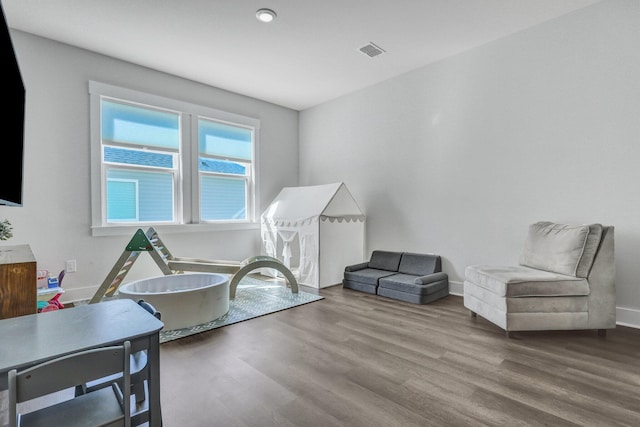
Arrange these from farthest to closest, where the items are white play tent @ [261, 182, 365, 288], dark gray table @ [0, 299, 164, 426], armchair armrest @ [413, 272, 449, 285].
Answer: white play tent @ [261, 182, 365, 288], armchair armrest @ [413, 272, 449, 285], dark gray table @ [0, 299, 164, 426]

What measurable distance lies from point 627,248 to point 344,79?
3.81m

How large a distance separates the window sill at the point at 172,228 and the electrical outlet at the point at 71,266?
364 mm

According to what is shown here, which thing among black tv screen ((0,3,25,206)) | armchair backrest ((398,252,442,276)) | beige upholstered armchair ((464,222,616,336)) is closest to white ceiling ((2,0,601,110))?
black tv screen ((0,3,25,206))

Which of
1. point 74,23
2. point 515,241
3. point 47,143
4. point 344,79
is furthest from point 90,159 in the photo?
point 515,241

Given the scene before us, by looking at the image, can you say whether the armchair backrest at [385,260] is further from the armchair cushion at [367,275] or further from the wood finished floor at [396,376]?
the wood finished floor at [396,376]

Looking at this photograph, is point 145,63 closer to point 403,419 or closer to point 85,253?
point 85,253

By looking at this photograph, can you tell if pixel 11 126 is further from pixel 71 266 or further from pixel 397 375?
pixel 397 375

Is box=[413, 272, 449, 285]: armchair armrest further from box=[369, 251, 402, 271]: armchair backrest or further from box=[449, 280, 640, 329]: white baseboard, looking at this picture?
box=[449, 280, 640, 329]: white baseboard

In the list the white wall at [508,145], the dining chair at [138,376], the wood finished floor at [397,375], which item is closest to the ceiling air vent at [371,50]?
the white wall at [508,145]

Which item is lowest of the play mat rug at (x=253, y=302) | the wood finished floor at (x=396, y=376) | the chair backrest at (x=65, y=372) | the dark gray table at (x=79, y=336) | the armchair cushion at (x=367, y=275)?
the wood finished floor at (x=396, y=376)

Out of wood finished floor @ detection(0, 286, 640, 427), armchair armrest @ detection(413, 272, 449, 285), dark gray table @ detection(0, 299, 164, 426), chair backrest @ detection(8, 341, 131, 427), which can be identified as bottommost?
wood finished floor @ detection(0, 286, 640, 427)

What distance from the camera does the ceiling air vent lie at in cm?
369

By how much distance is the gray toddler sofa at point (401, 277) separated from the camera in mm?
3637

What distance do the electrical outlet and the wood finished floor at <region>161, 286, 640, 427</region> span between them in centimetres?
204
